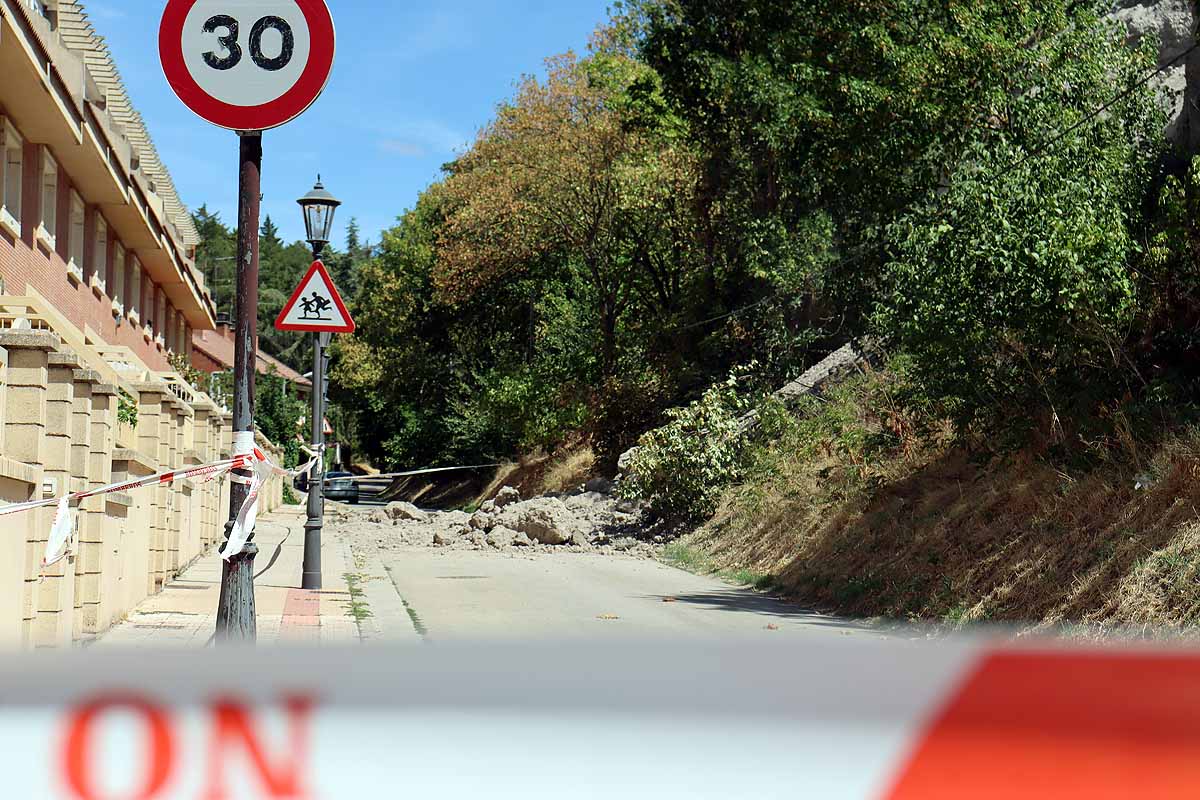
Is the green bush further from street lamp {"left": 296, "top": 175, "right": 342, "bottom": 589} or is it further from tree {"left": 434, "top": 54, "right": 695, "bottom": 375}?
tree {"left": 434, "top": 54, "right": 695, "bottom": 375}

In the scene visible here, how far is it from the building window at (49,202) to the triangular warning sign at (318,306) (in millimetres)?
10469

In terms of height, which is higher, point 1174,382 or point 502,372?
point 502,372

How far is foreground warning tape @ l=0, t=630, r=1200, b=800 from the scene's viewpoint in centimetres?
124

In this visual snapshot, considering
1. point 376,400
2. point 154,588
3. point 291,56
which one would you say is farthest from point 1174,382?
point 376,400

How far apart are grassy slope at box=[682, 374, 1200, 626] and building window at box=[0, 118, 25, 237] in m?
12.4

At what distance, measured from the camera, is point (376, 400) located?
71188mm

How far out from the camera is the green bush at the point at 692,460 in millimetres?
25172

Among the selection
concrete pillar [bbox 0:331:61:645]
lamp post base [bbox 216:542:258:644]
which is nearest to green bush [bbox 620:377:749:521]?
concrete pillar [bbox 0:331:61:645]

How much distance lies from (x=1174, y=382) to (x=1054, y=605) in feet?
11.4

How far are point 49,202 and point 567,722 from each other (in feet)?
79.9

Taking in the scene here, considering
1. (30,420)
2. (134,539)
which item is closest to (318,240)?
(134,539)

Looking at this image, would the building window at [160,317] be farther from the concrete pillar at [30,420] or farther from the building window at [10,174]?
the concrete pillar at [30,420]

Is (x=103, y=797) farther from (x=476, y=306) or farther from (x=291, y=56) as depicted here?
(x=476, y=306)

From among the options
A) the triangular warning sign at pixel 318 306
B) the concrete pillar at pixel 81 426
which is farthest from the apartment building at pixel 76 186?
the concrete pillar at pixel 81 426
